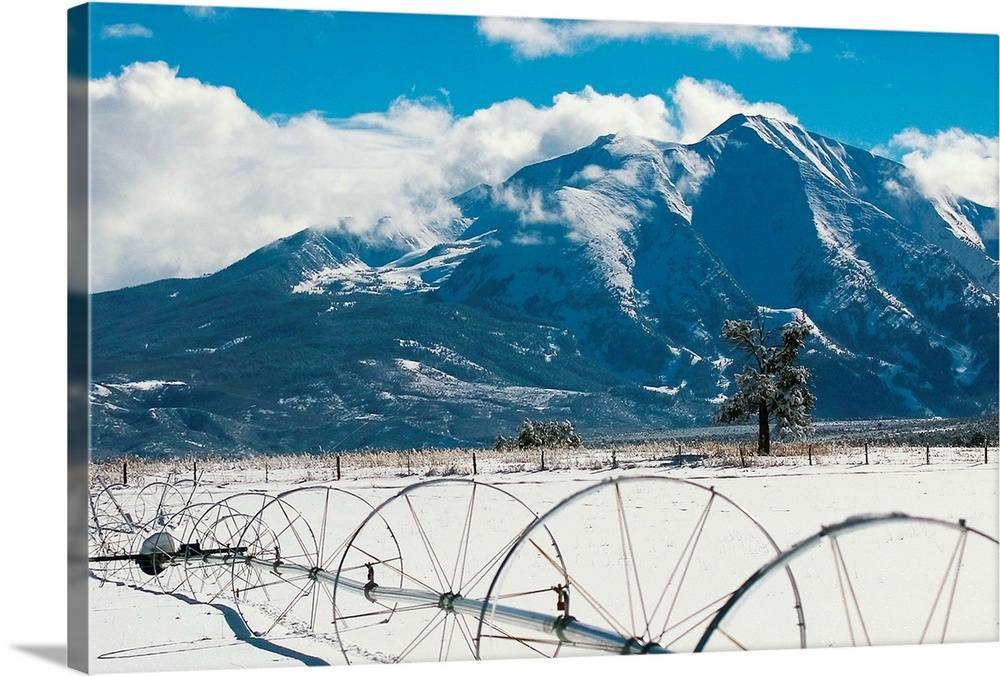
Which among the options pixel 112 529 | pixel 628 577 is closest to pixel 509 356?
pixel 628 577

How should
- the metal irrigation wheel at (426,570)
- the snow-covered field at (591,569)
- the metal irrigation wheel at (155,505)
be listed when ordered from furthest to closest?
the metal irrigation wheel at (155,505) < the metal irrigation wheel at (426,570) < the snow-covered field at (591,569)

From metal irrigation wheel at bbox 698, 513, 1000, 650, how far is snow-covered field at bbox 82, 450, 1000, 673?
2 centimetres

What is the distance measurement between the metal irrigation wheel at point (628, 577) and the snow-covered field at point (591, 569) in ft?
0.07

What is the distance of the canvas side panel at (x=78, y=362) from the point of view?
808 centimetres

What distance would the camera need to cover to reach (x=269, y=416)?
1537cm

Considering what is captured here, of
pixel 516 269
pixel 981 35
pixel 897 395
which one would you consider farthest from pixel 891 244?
pixel 981 35

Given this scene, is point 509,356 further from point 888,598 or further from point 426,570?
point 888,598

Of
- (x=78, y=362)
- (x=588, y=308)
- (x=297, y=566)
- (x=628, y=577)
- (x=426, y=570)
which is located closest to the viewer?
(x=78, y=362)

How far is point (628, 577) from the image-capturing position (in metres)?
9.80

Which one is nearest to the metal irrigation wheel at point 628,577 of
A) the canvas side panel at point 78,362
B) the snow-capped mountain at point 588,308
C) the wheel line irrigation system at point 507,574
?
the wheel line irrigation system at point 507,574

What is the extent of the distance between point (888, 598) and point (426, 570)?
11.5ft

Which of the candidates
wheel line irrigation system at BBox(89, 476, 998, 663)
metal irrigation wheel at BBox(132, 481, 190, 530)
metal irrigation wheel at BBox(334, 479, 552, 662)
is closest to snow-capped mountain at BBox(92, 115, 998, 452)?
metal irrigation wheel at BBox(132, 481, 190, 530)

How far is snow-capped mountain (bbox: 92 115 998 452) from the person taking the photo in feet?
39.4

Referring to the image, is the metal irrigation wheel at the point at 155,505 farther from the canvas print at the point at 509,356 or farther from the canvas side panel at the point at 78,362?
the canvas side panel at the point at 78,362
